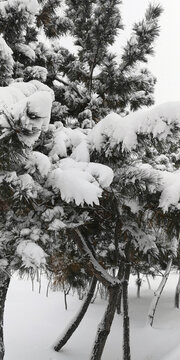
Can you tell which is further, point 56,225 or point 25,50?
point 25,50

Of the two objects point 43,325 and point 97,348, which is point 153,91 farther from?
point 43,325

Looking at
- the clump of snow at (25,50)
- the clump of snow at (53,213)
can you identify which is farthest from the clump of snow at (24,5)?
the clump of snow at (53,213)

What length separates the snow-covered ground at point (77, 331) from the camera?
28.8ft

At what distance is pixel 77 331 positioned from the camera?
11.4 meters

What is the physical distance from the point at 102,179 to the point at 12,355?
268 inches

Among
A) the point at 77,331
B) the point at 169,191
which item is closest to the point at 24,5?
the point at 169,191

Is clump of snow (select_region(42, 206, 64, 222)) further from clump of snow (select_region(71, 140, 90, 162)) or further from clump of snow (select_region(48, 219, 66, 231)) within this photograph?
clump of snow (select_region(71, 140, 90, 162))

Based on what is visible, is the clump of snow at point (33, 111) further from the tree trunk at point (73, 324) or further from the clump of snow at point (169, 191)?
the tree trunk at point (73, 324)

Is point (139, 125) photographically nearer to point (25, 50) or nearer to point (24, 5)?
point (24, 5)

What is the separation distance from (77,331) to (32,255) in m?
9.96

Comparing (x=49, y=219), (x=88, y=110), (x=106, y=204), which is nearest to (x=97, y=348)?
(x=106, y=204)

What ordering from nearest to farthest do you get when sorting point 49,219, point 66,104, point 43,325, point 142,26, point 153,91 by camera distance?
point 49,219 → point 66,104 → point 142,26 → point 153,91 → point 43,325

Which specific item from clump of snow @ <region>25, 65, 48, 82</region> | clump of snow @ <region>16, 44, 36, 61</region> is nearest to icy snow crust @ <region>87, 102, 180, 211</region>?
clump of snow @ <region>25, 65, 48, 82</region>

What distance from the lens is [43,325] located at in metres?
11.9
